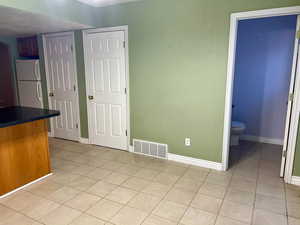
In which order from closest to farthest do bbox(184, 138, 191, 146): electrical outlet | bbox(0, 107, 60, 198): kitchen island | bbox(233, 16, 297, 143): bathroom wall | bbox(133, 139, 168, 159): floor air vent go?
1. bbox(0, 107, 60, 198): kitchen island
2. bbox(184, 138, 191, 146): electrical outlet
3. bbox(133, 139, 168, 159): floor air vent
4. bbox(233, 16, 297, 143): bathroom wall

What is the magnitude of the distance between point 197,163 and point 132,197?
123 centimetres

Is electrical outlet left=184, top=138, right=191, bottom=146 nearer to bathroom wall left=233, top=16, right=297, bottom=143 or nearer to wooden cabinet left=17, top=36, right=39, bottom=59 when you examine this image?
bathroom wall left=233, top=16, right=297, bottom=143

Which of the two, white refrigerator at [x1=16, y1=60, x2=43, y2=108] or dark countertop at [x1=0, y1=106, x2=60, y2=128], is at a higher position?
white refrigerator at [x1=16, y1=60, x2=43, y2=108]

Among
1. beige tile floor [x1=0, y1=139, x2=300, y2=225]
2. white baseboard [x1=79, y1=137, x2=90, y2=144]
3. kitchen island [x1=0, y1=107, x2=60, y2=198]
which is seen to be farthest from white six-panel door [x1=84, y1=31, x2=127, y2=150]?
kitchen island [x1=0, y1=107, x2=60, y2=198]

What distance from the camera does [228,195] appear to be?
2.43 metres

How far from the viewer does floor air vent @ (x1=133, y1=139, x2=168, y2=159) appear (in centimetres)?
343

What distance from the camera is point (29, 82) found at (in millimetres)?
4523

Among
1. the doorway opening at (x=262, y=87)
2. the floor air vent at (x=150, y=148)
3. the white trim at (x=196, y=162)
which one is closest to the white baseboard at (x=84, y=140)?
the floor air vent at (x=150, y=148)

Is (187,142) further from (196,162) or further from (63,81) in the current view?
(63,81)

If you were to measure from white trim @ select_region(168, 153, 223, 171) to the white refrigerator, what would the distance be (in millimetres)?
3113

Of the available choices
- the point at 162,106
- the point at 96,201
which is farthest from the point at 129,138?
the point at 96,201

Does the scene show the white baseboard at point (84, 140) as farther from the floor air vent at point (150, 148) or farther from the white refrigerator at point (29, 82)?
the white refrigerator at point (29, 82)

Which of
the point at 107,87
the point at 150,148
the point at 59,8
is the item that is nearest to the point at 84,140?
the point at 107,87

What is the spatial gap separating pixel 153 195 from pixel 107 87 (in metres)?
2.07
